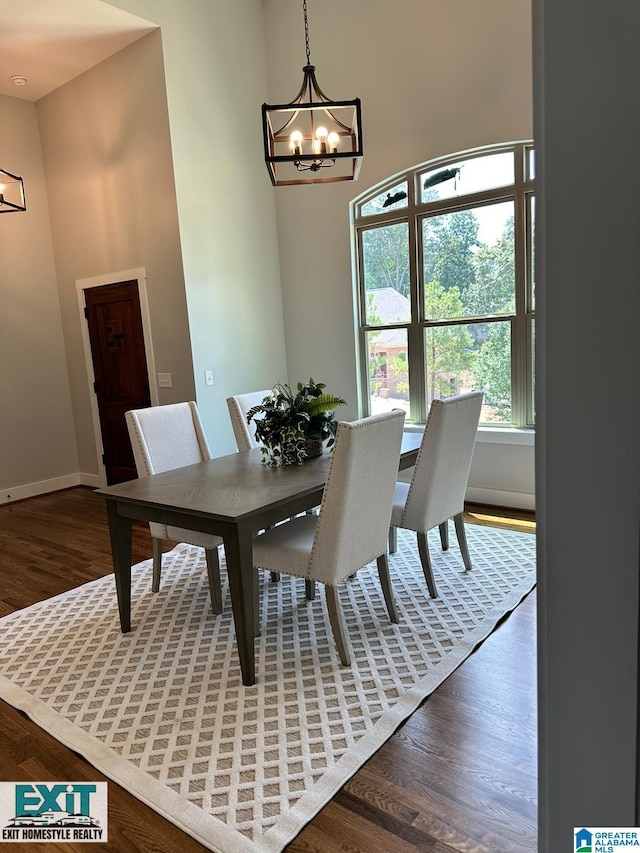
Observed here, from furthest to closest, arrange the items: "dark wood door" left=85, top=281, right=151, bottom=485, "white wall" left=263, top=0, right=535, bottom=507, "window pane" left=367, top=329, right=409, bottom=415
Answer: "dark wood door" left=85, top=281, right=151, bottom=485, "window pane" left=367, top=329, right=409, bottom=415, "white wall" left=263, top=0, right=535, bottom=507

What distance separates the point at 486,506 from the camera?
14.8 feet

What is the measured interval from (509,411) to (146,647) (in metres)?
3.09

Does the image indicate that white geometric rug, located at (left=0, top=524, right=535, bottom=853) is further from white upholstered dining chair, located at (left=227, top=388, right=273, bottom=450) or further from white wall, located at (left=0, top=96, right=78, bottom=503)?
white wall, located at (left=0, top=96, right=78, bottom=503)

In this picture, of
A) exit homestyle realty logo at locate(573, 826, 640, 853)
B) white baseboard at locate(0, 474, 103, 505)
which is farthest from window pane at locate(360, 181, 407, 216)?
exit homestyle realty logo at locate(573, 826, 640, 853)

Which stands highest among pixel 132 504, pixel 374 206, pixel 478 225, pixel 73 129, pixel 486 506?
pixel 73 129

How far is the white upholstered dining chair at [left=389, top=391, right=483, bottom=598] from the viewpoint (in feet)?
9.11

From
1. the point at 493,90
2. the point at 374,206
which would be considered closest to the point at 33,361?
the point at 374,206

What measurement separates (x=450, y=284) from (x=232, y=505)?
119 inches

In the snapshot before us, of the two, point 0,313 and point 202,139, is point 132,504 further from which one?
point 0,313

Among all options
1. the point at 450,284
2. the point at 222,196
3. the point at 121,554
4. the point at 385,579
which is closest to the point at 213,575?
the point at 121,554

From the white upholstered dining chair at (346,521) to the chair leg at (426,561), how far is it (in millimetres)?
345

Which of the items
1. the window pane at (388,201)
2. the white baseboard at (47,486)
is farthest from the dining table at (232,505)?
the white baseboard at (47,486)

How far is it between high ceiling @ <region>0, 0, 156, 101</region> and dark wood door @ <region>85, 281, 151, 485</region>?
1828mm

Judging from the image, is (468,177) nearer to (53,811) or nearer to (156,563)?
(156,563)
